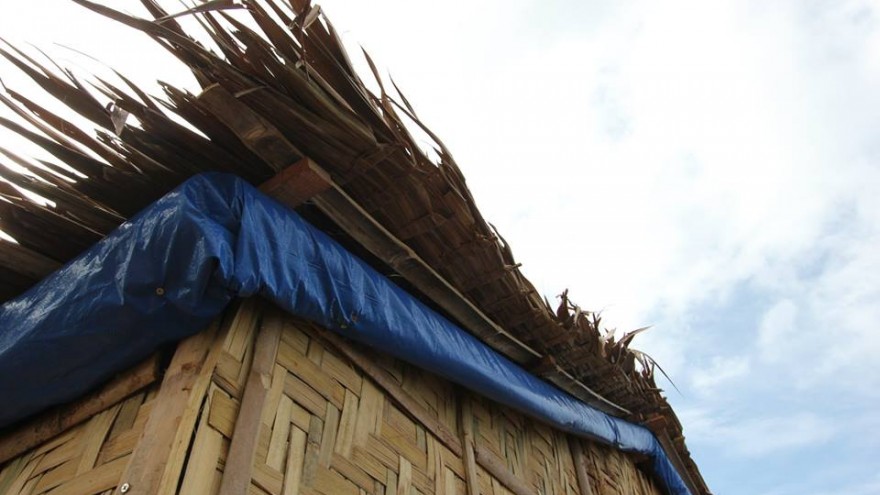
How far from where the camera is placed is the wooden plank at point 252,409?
161cm

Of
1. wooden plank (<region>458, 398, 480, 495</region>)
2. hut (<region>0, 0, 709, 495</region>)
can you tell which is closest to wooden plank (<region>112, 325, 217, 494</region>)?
hut (<region>0, 0, 709, 495</region>)

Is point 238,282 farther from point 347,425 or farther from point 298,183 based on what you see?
point 347,425

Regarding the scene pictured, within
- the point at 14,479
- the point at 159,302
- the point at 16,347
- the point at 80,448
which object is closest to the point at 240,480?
the point at 159,302

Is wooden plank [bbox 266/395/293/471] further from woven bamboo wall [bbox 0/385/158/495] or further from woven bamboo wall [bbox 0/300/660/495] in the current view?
woven bamboo wall [bbox 0/385/158/495]

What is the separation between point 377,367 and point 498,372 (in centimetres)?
75

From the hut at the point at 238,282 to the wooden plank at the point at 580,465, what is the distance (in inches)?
52.1

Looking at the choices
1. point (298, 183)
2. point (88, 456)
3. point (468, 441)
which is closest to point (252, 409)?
point (88, 456)

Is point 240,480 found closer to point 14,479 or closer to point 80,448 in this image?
point 80,448

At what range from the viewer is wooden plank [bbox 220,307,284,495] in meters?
1.61

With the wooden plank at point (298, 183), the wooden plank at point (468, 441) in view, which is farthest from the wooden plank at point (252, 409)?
the wooden plank at point (468, 441)

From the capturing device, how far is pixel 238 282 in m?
1.74

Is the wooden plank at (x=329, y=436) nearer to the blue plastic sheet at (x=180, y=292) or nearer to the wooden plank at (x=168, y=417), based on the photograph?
the blue plastic sheet at (x=180, y=292)

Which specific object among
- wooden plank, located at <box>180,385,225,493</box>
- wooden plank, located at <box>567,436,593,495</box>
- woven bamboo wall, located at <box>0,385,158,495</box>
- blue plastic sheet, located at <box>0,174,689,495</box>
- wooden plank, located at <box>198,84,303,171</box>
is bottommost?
wooden plank, located at <box>180,385,225,493</box>

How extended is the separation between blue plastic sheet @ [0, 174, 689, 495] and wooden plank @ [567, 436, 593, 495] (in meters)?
2.01
